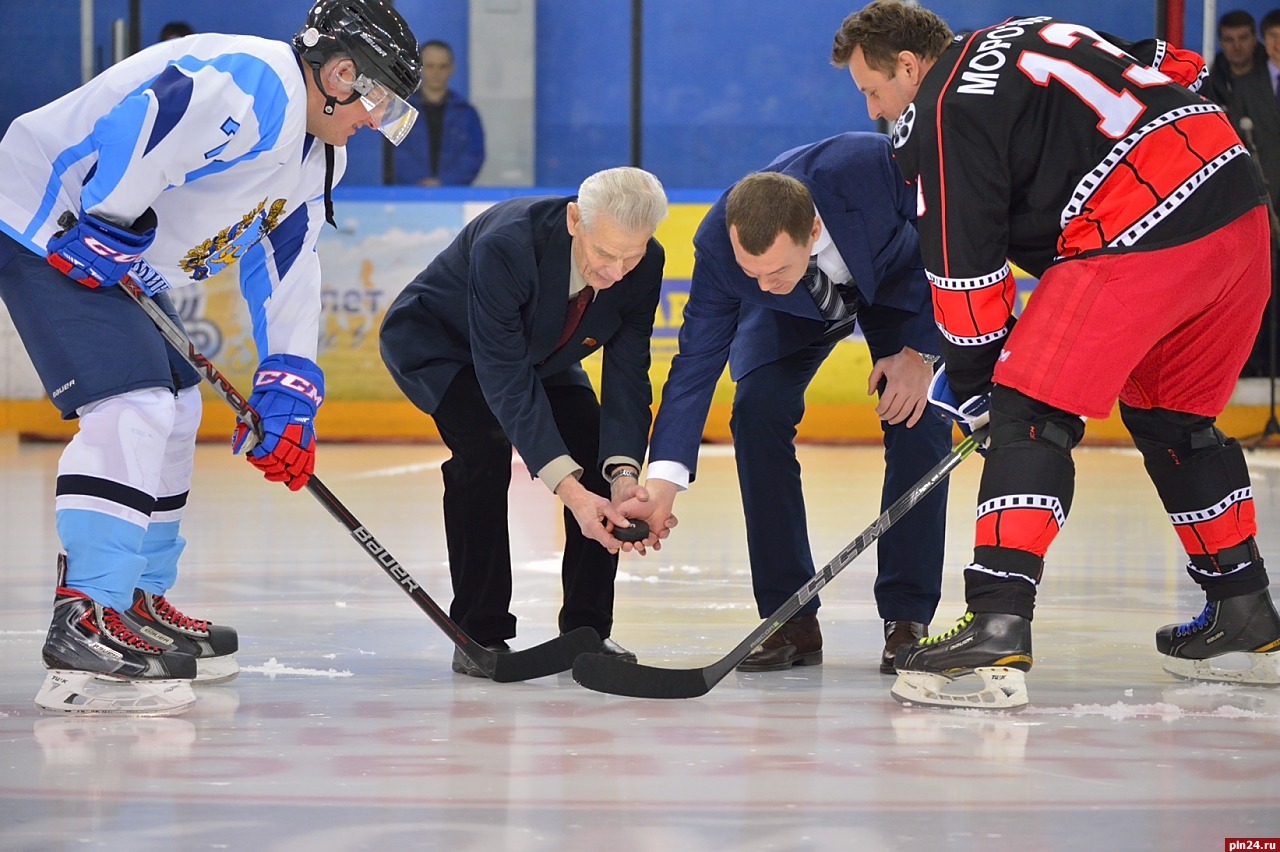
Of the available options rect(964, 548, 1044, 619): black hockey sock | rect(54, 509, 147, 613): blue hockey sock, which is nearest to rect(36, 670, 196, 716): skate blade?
rect(54, 509, 147, 613): blue hockey sock

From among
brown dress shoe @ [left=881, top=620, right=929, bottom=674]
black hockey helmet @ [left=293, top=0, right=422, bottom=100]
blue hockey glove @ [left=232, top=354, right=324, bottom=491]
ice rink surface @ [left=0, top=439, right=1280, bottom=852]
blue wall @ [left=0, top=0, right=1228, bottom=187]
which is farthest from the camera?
blue wall @ [left=0, top=0, right=1228, bottom=187]

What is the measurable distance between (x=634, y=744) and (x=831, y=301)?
1010 mm

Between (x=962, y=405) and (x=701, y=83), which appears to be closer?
(x=962, y=405)

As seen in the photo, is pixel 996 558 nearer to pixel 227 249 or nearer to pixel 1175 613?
pixel 1175 613

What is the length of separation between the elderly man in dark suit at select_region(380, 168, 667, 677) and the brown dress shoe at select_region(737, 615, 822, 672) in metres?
0.24

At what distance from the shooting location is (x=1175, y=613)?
3.13 meters

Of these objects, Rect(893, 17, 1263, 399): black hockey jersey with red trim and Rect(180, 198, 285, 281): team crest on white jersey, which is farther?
Rect(180, 198, 285, 281): team crest on white jersey

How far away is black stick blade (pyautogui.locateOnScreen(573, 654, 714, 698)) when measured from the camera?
7.93ft

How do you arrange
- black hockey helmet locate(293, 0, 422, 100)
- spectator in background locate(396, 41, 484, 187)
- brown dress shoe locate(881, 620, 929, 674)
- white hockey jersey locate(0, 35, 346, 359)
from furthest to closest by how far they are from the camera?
spectator in background locate(396, 41, 484, 187) → brown dress shoe locate(881, 620, 929, 674) → black hockey helmet locate(293, 0, 422, 100) → white hockey jersey locate(0, 35, 346, 359)

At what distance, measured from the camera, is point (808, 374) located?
284cm

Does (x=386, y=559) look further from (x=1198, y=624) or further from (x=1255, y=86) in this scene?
(x=1255, y=86)

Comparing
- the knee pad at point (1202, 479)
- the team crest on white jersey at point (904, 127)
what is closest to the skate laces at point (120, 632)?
the team crest on white jersey at point (904, 127)

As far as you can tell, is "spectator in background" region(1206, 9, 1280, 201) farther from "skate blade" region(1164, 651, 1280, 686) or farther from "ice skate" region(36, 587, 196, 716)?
"ice skate" region(36, 587, 196, 716)

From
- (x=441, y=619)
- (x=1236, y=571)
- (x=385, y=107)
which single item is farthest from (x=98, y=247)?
(x=1236, y=571)
